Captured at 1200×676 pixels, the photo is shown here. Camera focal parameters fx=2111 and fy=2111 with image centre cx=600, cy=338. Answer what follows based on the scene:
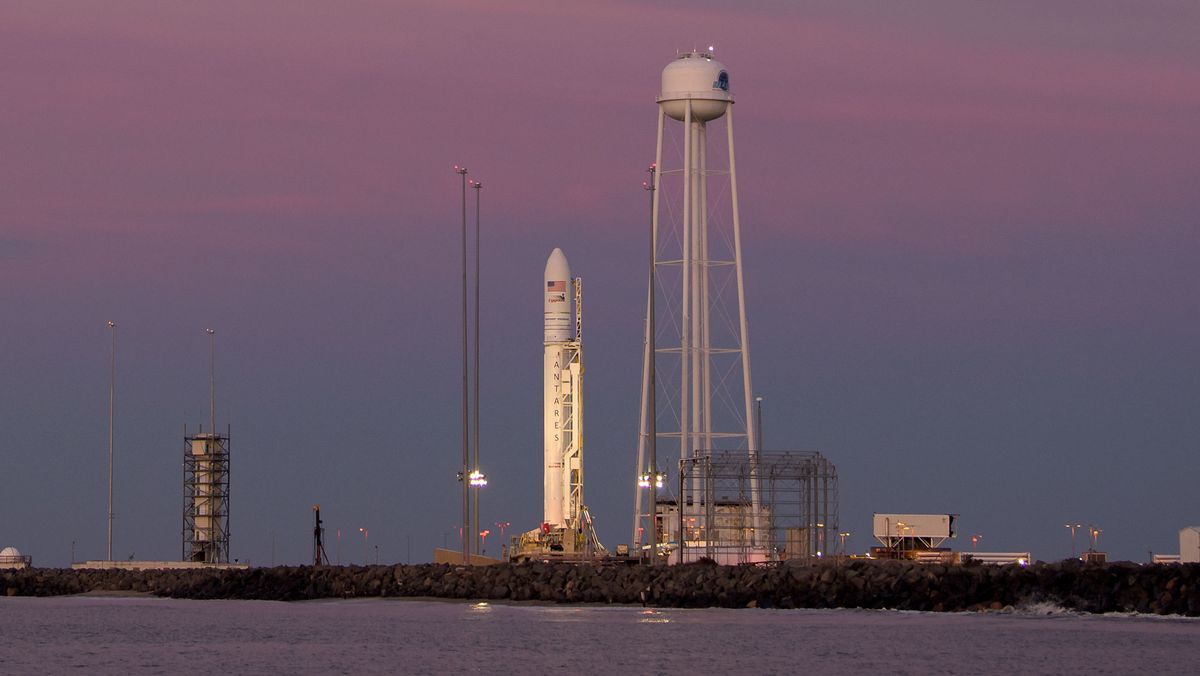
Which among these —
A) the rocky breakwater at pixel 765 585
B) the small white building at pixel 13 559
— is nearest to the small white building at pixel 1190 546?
the rocky breakwater at pixel 765 585

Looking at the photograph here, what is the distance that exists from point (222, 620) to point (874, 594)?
880 inches

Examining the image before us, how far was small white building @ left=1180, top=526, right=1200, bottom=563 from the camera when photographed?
279 feet

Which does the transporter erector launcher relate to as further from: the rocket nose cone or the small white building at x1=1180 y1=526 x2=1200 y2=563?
the small white building at x1=1180 y1=526 x2=1200 y2=563

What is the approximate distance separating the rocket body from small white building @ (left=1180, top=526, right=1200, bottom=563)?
1111 inches

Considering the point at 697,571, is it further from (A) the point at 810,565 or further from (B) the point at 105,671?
(B) the point at 105,671

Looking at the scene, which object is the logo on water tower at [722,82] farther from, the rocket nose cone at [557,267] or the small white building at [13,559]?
the small white building at [13,559]

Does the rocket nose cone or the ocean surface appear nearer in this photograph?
the ocean surface

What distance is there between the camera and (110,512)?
330 feet

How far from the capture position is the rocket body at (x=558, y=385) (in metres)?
98.8

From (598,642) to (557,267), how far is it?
4257 centimetres

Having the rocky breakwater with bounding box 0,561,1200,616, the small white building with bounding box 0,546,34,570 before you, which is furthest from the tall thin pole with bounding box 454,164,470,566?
the small white building with bounding box 0,546,34,570

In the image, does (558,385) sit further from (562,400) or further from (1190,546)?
(1190,546)

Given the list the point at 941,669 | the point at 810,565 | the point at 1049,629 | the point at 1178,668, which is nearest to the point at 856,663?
the point at 941,669

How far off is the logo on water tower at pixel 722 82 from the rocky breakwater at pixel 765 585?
21905 millimetres
